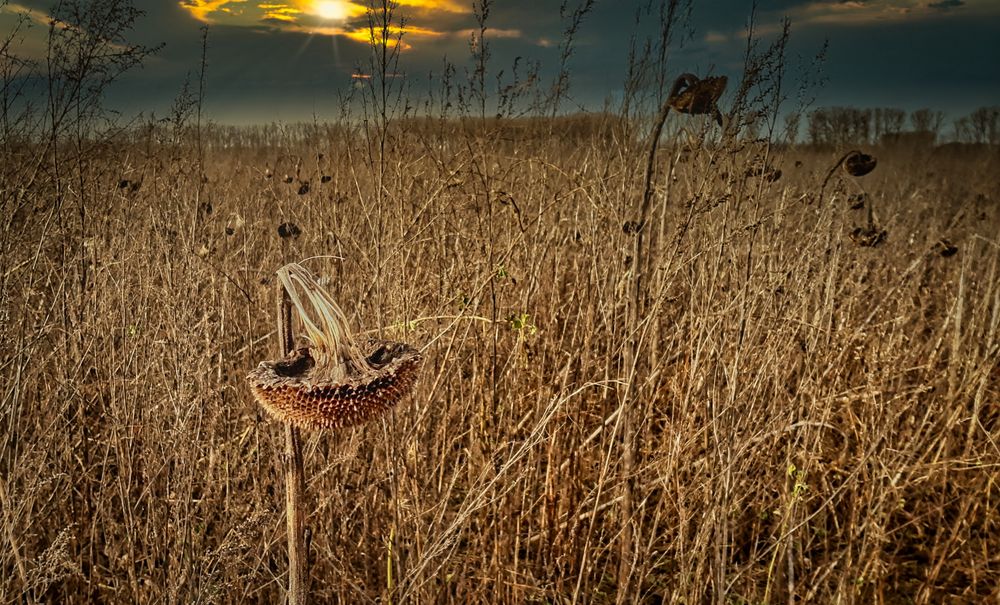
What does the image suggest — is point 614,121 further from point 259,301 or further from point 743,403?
point 259,301

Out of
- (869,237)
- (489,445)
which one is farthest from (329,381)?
(869,237)

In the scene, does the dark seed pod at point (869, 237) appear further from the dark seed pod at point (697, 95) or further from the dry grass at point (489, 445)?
the dark seed pod at point (697, 95)

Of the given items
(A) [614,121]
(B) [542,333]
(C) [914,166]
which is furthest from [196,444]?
(C) [914,166]

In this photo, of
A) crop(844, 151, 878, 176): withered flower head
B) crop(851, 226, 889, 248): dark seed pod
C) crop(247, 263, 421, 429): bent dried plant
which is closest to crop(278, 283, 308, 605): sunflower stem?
crop(247, 263, 421, 429): bent dried plant

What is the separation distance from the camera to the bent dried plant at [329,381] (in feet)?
2.80

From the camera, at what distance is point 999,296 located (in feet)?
8.33

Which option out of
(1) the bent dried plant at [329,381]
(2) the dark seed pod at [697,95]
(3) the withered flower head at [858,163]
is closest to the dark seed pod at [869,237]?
(3) the withered flower head at [858,163]

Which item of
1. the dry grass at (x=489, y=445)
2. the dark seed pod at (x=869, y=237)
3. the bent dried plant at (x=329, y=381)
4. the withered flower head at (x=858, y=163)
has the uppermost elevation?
the withered flower head at (x=858, y=163)

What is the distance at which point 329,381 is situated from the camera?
874 millimetres

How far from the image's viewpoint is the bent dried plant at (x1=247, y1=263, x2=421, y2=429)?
0.85 metres

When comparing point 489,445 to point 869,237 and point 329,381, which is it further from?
point 869,237

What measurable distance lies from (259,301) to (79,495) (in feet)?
4.28

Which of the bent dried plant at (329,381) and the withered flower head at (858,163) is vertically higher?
the withered flower head at (858,163)

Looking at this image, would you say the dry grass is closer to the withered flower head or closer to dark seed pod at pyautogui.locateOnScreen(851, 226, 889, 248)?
dark seed pod at pyautogui.locateOnScreen(851, 226, 889, 248)
